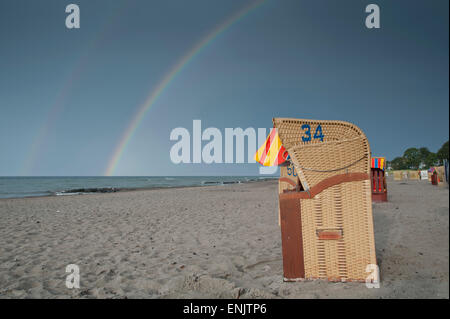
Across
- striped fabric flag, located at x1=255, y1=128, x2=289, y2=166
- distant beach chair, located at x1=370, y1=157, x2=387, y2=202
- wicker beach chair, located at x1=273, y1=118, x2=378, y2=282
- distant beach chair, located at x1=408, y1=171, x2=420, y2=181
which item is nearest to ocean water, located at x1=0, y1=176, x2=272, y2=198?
striped fabric flag, located at x1=255, y1=128, x2=289, y2=166

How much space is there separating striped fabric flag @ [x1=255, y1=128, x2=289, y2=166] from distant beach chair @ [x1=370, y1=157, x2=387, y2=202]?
731cm

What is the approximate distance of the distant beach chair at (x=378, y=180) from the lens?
976cm

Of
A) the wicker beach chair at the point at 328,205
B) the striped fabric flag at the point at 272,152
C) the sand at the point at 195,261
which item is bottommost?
the sand at the point at 195,261

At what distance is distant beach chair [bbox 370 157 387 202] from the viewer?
976 centimetres

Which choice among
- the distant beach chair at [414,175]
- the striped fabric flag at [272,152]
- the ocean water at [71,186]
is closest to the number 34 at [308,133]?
the striped fabric flag at [272,152]

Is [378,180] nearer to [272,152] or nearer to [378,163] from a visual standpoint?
A: [378,163]

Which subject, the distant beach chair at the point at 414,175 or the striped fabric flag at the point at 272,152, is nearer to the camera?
the striped fabric flag at the point at 272,152

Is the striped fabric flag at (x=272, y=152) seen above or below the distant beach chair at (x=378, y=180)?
above

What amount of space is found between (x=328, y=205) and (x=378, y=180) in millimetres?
8911

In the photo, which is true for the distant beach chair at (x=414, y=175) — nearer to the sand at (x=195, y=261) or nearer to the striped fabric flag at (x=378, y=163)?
the striped fabric flag at (x=378, y=163)

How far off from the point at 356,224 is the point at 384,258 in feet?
4.05

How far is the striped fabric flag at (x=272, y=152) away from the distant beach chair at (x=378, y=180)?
7.31 m
